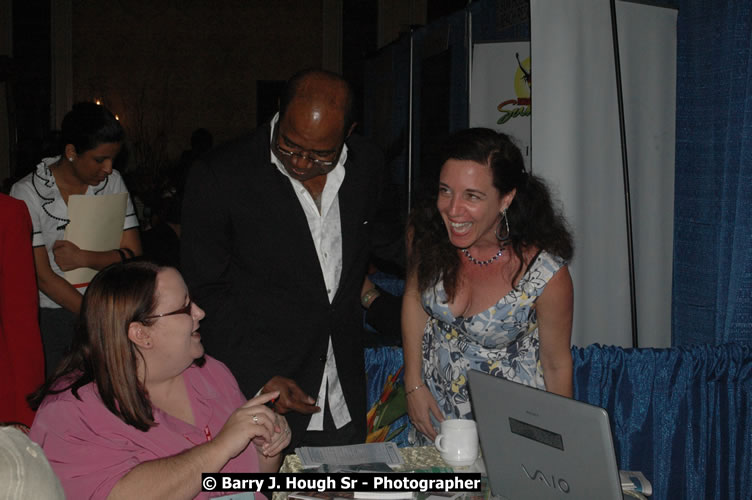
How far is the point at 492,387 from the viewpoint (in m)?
1.47

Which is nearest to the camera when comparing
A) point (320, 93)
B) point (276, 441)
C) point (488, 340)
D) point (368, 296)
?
point (276, 441)

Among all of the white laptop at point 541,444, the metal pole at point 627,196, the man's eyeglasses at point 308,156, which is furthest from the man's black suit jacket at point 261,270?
the metal pole at point 627,196

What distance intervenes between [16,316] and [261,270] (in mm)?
608

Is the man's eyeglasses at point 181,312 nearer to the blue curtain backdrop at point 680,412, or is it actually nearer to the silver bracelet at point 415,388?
the silver bracelet at point 415,388

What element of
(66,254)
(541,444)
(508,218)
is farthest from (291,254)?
(66,254)

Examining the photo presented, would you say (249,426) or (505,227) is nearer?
(249,426)

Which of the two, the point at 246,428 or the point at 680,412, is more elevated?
the point at 246,428

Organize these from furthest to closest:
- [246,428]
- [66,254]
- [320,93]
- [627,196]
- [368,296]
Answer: [627,196]
[66,254]
[368,296]
[320,93]
[246,428]

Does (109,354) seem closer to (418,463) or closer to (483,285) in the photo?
(418,463)

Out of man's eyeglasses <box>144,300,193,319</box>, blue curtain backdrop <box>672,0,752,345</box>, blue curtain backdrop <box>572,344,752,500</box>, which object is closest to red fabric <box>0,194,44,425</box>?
man's eyeglasses <box>144,300,193,319</box>

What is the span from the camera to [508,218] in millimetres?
2178

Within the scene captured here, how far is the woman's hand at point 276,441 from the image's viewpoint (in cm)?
169

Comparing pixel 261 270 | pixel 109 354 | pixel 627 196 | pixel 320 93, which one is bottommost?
pixel 109 354

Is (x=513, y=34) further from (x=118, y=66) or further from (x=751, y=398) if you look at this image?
(x=118, y=66)
